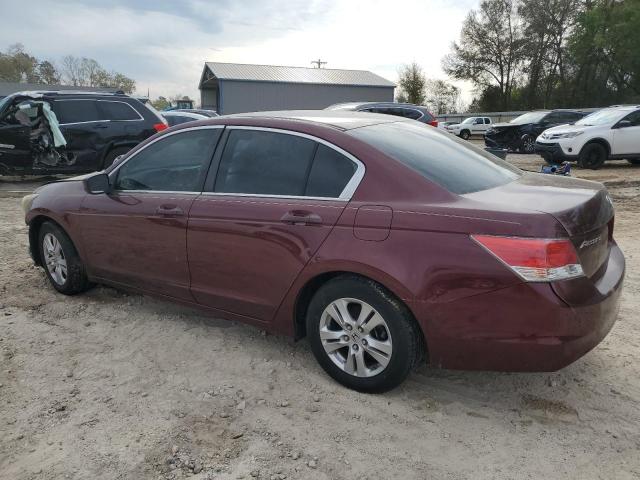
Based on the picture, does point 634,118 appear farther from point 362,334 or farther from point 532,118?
point 362,334

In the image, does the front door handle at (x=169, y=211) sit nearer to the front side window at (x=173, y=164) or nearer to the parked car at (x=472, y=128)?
the front side window at (x=173, y=164)

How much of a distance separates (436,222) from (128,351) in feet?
7.45

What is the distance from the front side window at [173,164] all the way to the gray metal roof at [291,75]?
37276 millimetres

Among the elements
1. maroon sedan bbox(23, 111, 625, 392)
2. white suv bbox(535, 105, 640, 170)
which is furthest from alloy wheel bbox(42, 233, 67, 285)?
white suv bbox(535, 105, 640, 170)

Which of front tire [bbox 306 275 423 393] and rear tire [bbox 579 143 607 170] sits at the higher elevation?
rear tire [bbox 579 143 607 170]

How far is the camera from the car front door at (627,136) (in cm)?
1336

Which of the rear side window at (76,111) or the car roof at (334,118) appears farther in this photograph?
the rear side window at (76,111)

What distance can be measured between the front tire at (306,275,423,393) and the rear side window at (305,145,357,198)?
20.0 inches

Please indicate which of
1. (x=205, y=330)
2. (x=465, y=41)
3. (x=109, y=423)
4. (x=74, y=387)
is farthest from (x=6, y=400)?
(x=465, y=41)

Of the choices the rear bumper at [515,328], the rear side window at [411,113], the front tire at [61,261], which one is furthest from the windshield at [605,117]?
the front tire at [61,261]

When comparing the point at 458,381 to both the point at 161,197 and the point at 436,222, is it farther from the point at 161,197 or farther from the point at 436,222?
the point at 161,197

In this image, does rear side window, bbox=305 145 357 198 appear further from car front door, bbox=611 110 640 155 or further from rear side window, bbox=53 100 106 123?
car front door, bbox=611 110 640 155

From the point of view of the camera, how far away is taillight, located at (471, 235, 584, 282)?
2.44 meters

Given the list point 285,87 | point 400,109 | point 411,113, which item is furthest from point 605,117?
point 285,87
